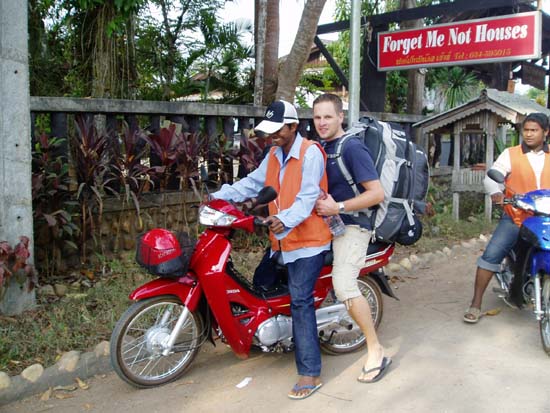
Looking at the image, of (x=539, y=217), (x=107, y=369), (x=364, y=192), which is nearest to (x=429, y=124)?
(x=539, y=217)

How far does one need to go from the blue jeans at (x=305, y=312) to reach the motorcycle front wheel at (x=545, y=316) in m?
1.75

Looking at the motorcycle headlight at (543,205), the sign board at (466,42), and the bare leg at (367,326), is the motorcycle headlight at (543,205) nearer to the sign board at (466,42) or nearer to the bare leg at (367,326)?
the bare leg at (367,326)

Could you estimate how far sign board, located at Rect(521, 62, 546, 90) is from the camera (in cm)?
1325

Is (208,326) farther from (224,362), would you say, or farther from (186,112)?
(186,112)

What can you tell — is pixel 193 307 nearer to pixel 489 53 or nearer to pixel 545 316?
pixel 545 316

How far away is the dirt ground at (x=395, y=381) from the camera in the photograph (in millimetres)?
3613

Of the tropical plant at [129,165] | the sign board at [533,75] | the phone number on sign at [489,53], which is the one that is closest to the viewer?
the tropical plant at [129,165]

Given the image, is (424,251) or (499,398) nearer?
(499,398)

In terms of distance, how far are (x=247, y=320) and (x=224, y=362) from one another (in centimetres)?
58

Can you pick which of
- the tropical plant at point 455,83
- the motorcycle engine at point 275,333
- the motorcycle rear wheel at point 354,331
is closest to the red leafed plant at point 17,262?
the motorcycle engine at point 275,333

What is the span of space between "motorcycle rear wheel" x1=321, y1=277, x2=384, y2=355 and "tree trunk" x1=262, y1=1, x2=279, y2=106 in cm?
547

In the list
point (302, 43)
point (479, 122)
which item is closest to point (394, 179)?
point (302, 43)

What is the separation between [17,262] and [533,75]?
40.5ft

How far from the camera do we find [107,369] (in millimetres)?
4121
